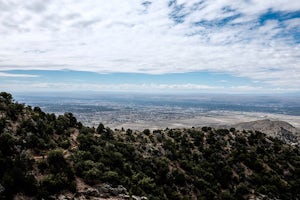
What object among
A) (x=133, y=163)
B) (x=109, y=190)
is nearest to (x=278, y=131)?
(x=133, y=163)

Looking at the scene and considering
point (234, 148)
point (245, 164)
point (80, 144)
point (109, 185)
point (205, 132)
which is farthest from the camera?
point (205, 132)

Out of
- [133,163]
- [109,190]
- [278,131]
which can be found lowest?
[278,131]

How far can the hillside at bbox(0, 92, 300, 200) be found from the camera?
22.6 meters

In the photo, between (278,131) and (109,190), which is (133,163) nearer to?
(109,190)

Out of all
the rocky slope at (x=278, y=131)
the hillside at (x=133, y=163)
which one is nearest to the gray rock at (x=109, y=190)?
the hillside at (x=133, y=163)

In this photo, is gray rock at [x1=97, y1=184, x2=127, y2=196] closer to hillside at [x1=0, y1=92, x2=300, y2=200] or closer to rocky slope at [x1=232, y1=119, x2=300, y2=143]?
hillside at [x1=0, y1=92, x2=300, y2=200]

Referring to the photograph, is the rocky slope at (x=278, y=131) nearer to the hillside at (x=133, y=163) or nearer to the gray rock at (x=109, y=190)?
the hillside at (x=133, y=163)

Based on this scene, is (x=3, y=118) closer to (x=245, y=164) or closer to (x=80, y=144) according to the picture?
(x=80, y=144)

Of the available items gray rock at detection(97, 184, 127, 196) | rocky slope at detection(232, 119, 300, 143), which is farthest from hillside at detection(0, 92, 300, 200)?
rocky slope at detection(232, 119, 300, 143)

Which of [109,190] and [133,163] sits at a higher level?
[109,190]

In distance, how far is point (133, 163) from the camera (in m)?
34.0

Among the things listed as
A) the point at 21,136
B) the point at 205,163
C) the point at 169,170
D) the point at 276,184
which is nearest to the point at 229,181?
the point at 205,163

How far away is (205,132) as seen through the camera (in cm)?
5375

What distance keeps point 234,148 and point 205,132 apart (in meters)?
7.30
